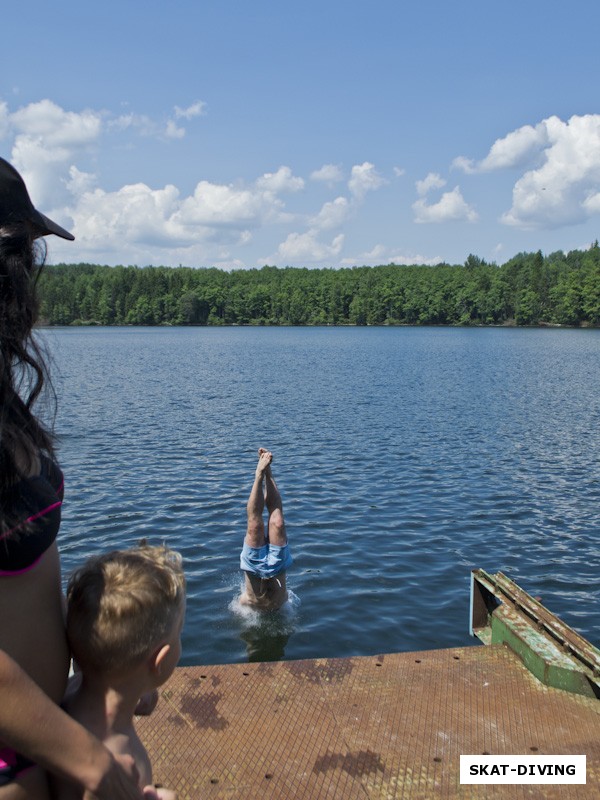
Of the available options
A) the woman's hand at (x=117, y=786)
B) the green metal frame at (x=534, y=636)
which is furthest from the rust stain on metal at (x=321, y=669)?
the woman's hand at (x=117, y=786)

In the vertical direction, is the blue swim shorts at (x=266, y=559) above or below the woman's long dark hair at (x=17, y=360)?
below

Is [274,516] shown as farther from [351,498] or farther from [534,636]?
[351,498]

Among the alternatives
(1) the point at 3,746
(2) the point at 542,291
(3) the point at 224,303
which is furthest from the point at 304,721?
(3) the point at 224,303

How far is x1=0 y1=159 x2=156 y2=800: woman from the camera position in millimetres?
1719

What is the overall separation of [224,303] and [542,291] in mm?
69959

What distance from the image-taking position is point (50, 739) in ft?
5.71

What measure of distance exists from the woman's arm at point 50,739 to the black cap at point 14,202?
1096 mm

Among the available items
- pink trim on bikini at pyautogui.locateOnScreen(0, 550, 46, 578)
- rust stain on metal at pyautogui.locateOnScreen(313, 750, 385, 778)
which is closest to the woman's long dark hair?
pink trim on bikini at pyautogui.locateOnScreen(0, 550, 46, 578)

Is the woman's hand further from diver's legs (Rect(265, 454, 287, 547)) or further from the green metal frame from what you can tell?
diver's legs (Rect(265, 454, 287, 547))

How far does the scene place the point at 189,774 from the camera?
13.7 feet

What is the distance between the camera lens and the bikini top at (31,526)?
1.72m

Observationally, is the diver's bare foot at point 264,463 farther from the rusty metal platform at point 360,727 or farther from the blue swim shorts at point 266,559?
the rusty metal platform at point 360,727

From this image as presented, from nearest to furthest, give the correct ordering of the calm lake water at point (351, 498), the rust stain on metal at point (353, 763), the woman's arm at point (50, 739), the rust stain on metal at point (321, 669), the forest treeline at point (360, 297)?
1. the woman's arm at point (50, 739)
2. the rust stain on metal at point (353, 763)
3. the rust stain on metal at point (321, 669)
4. the calm lake water at point (351, 498)
5. the forest treeline at point (360, 297)

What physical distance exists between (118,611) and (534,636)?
15.4 ft
